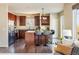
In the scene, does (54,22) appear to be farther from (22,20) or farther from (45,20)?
(22,20)

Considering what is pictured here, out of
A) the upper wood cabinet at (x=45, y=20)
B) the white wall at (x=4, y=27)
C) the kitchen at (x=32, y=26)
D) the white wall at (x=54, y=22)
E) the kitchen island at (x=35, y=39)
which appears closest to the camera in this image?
the white wall at (x=4, y=27)

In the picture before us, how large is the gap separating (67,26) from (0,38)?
3062mm

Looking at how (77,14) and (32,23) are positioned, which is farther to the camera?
(32,23)

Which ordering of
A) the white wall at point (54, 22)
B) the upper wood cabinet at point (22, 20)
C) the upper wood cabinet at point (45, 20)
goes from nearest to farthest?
the white wall at point (54, 22), the upper wood cabinet at point (22, 20), the upper wood cabinet at point (45, 20)

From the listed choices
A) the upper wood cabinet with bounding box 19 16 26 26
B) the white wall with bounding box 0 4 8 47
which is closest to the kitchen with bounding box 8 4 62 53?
the upper wood cabinet with bounding box 19 16 26 26

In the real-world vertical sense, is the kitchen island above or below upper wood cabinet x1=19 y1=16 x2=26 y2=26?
below

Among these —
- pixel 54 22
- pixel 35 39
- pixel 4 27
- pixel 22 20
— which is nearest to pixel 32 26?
pixel 22 20

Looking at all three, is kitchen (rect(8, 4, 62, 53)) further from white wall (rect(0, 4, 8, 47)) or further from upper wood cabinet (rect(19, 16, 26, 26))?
white wall (rect(0, 4, 8, 47))

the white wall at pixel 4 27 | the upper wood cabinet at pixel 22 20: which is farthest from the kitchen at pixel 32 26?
the white wall at pixel 4 27

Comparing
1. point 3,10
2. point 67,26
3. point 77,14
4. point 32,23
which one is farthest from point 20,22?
point 77,14

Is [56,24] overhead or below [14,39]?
overhead

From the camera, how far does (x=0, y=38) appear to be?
6824mm

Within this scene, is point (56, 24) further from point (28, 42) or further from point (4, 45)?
point (4, 45)

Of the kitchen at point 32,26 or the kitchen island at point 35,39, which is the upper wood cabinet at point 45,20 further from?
the kitchen island at point 35,39
